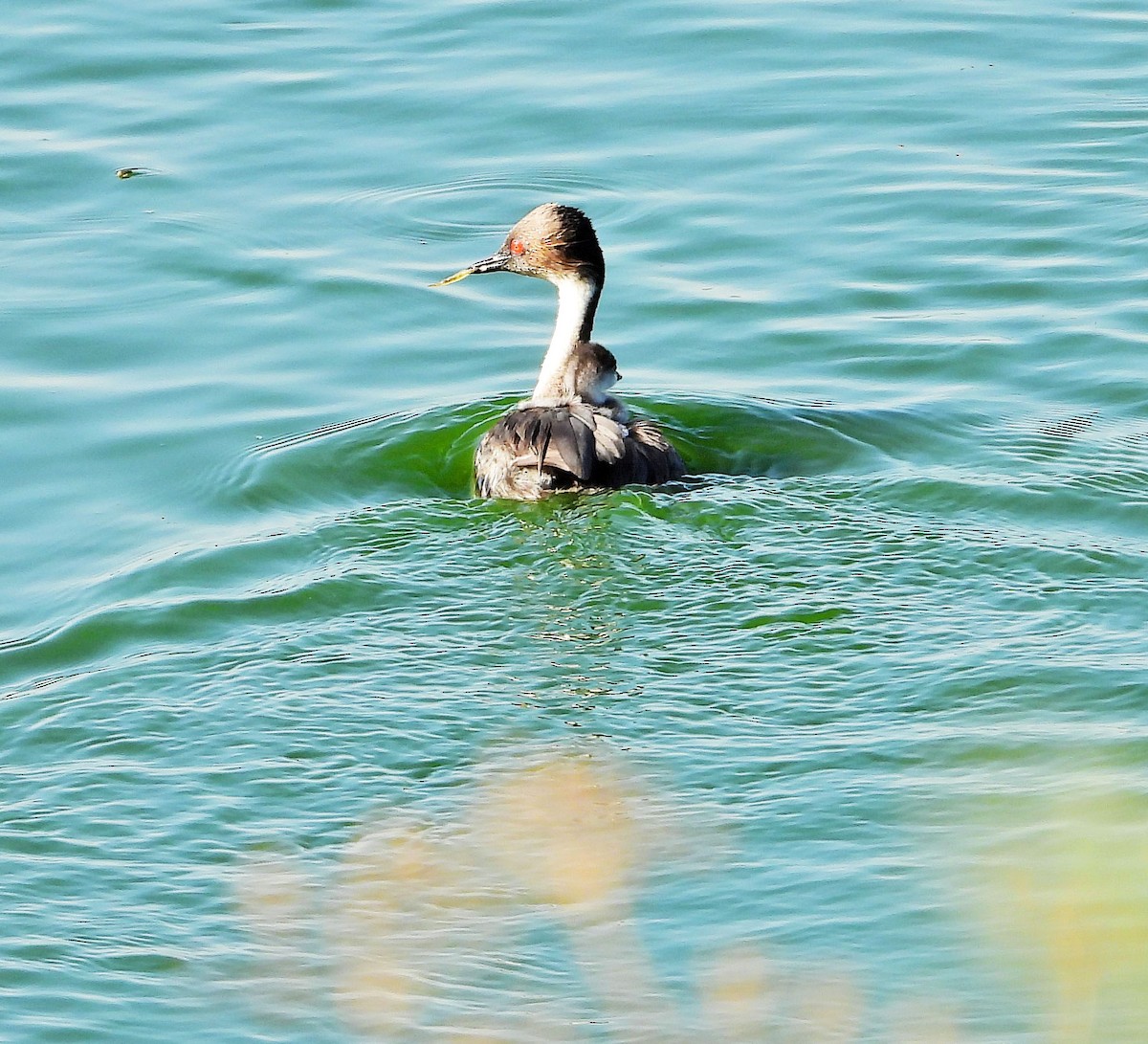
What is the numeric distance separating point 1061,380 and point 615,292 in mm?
2727

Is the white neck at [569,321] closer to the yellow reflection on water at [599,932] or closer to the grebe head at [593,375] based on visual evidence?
the grebe head at [593,375]

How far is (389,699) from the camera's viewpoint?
7793 millimetres

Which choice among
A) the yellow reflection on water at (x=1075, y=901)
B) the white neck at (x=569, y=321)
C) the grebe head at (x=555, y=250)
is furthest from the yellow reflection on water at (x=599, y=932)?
the grebe head at (x=555, y=250)

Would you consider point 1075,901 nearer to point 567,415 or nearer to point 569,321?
point 567,415

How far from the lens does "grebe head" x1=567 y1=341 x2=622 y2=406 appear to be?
10.1 m

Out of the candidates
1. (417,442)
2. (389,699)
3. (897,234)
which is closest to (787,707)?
(389,699)

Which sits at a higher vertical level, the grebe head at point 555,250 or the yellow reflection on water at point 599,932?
the grebe head at point 555,250

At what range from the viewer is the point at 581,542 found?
9.03 m

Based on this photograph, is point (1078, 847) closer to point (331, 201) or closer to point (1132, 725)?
point (1132, 725)

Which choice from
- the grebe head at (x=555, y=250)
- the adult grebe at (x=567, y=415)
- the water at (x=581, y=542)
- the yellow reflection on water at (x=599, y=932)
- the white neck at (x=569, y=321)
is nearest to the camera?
the yellow reflection on water at (x=599, y=932)

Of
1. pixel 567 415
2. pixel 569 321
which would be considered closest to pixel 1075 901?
pixel 567 415

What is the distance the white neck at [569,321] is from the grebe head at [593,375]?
0.19 meters

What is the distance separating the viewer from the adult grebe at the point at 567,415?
945 centimetres

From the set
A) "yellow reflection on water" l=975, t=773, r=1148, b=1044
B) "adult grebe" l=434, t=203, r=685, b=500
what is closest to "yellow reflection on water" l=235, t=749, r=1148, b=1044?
"yellow reflection on water" l=975, t=773, r=1148, b=1044
